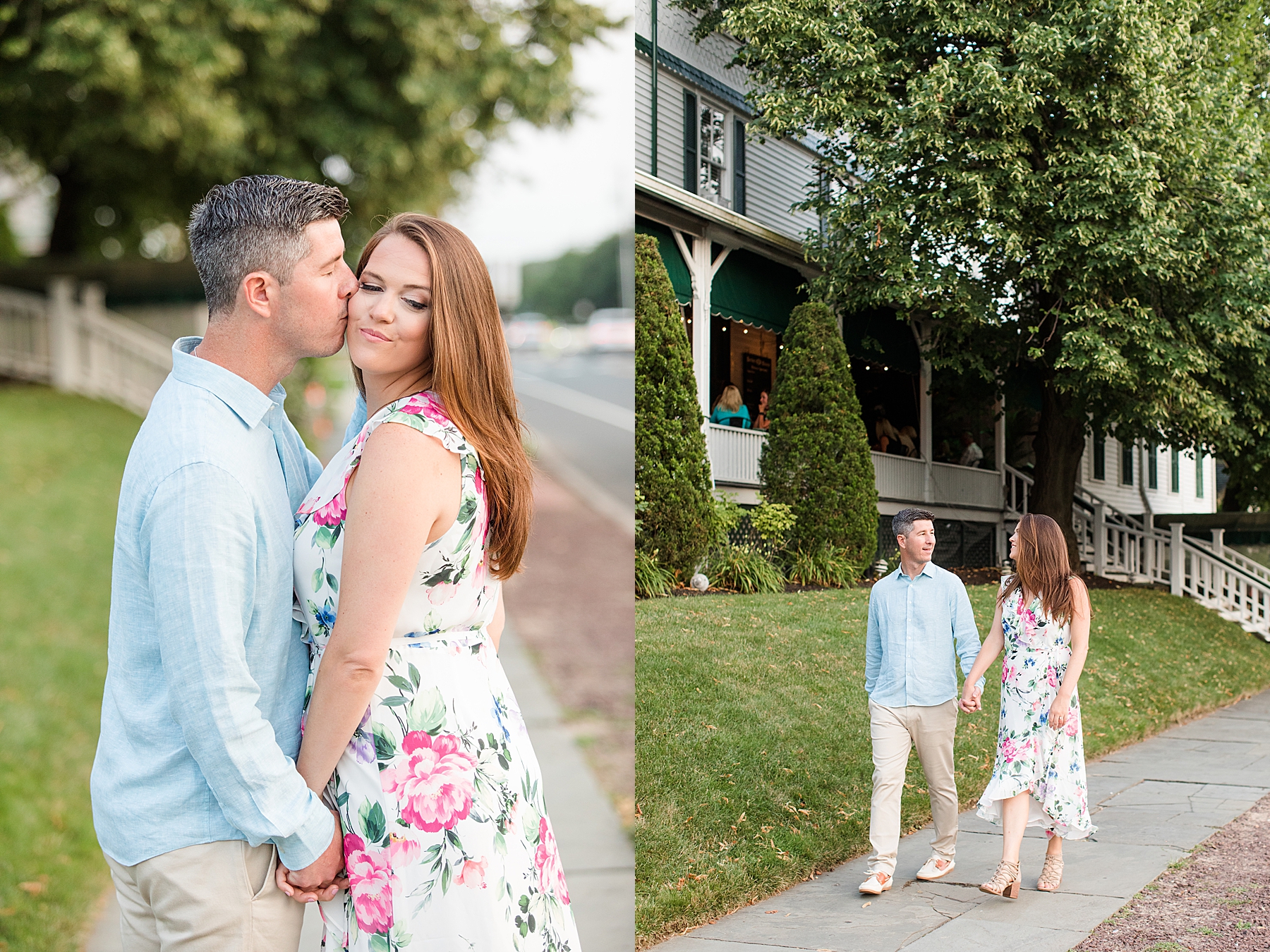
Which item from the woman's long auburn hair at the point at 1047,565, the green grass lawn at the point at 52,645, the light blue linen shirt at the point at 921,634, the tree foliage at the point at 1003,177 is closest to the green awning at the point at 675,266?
the tree foliage at the point at 1003,177

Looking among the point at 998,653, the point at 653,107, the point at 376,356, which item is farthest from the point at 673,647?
the point at 376,356

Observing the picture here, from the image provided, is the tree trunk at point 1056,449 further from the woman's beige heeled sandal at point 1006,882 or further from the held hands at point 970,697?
the woman's beige heeled sandal at point 1006,882

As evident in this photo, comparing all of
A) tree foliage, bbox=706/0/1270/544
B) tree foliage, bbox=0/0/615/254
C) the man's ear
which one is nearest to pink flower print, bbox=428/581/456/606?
the man's ear

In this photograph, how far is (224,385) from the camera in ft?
4.63

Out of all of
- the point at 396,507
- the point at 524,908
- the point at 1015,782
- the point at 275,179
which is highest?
the point at 275,179

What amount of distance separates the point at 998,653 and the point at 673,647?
1.14m

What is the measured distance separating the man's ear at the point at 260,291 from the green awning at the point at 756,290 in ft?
7.30

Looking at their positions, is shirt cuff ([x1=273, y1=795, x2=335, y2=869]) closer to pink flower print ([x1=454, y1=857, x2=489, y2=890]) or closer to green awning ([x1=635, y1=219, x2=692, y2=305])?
pink flower print ([x1=454, y1=857, x2=489, y2=890])

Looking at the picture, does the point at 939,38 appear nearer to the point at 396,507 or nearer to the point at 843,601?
the point at 843,601

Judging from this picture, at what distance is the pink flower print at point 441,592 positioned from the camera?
1463 mm

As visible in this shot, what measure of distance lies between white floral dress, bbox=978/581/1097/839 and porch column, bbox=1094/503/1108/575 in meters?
0.29

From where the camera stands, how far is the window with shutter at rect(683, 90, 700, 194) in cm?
339

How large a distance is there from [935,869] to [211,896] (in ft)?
9.18

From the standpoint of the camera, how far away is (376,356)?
1487 mm
